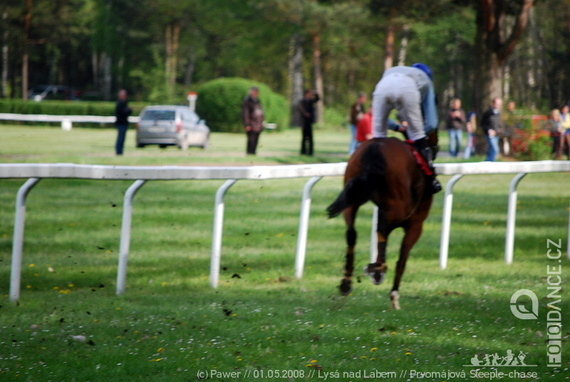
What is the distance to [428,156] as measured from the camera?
6.98 meters

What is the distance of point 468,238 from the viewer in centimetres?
1173

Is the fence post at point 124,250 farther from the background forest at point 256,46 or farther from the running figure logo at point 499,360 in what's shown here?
the background forest at point 256,46

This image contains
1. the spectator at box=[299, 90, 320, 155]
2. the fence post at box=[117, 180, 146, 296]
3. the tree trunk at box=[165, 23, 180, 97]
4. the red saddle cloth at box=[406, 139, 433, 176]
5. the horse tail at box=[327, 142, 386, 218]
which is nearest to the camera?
the horse tail at box=[327, 142, 386, 218]

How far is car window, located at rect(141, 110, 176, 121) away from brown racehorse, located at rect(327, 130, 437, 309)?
81.1ft

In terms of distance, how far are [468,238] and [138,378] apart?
749 centimetres

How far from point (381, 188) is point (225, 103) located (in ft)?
132

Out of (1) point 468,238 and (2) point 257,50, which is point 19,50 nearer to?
(2) point 257,50

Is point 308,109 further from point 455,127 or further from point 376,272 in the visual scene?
point 376,272

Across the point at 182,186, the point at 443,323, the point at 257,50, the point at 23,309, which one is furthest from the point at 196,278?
the point at 257,50

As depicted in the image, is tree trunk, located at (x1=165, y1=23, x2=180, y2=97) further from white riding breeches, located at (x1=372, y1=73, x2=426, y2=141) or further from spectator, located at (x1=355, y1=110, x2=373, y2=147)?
white riding breeches, located at (x1=372, y1=73, x2=426, y2=141)

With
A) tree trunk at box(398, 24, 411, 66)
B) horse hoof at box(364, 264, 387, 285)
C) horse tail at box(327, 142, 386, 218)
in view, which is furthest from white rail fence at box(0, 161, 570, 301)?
tree trunk at box(398, 24, 411, 66)

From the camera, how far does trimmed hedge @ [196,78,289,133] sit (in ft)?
150

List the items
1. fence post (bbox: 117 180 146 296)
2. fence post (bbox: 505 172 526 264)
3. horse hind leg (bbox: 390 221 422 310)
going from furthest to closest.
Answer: fence post (bbox: 505 172 526 264) → fence post (bbox: 117 180 146 296) → horse hind leg (bbox: 390 221 422 310)

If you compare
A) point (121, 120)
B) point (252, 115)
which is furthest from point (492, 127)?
point (121, 120)
